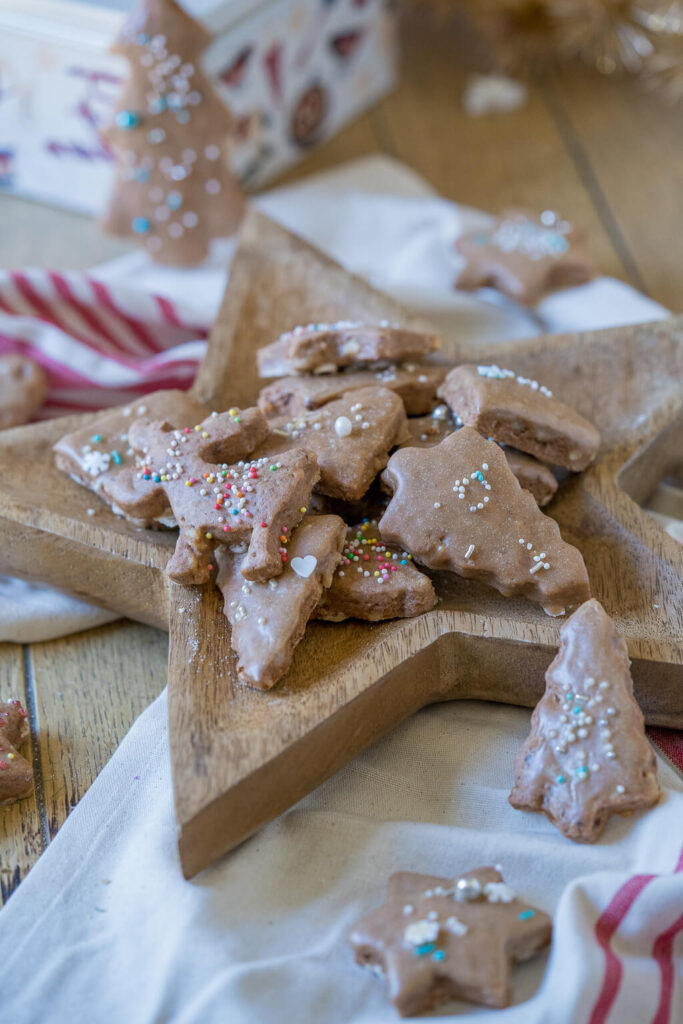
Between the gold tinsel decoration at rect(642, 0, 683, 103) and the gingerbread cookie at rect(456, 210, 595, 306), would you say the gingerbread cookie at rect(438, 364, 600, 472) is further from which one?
the gold tinsel decoration at rect(642, 0, 683, 103)

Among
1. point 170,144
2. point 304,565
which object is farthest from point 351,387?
point 170,144

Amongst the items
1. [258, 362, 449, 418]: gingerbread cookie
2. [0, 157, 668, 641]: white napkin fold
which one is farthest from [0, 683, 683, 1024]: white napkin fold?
[0, 157, 668, 641]: white napkin fold

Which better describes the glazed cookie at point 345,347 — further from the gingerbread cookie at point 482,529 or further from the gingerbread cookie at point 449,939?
the gingerbread cookie at point 449,939

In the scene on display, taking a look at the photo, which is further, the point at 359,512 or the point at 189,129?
the point at 189,129

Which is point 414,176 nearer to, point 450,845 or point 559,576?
point 559,576

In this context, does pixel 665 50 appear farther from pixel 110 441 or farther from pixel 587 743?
pixel 587 743

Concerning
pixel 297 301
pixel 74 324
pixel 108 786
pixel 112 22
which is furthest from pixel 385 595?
pixel 112 22
